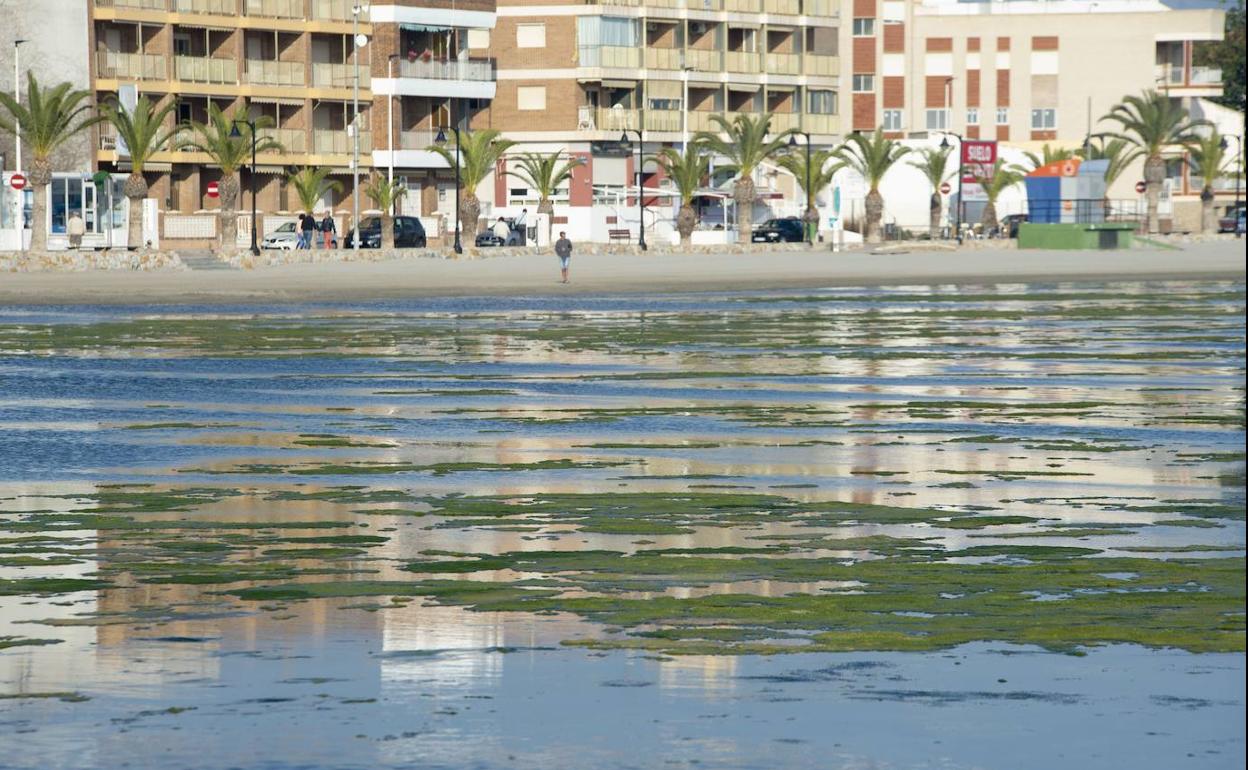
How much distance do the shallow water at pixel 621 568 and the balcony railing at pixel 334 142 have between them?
75328 mm

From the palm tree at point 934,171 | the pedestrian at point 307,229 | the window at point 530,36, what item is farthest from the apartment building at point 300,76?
the palm tree at point 934,171

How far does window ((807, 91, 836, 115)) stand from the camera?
12388cm

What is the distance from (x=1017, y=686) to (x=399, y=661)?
2400mm

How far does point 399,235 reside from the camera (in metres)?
92.8

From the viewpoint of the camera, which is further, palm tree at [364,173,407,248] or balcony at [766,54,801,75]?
balcony at [766,54,801,75]

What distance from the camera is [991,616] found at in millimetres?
10578

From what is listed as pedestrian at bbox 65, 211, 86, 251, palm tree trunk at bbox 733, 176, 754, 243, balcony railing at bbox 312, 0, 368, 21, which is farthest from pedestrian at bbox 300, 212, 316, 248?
palm tree trunk at bbox 733, 176, 754, 243

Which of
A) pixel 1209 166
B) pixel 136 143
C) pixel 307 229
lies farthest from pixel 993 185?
pixel 136 143

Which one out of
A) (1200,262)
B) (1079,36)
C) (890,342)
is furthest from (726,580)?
(1079,36)

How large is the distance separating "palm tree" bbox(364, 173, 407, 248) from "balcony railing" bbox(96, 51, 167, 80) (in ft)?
31.1

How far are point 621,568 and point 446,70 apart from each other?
97.3m

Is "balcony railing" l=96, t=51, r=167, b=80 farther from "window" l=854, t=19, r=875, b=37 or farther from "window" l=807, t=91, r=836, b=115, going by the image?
"window" l=854, t=19, r=875, b=37

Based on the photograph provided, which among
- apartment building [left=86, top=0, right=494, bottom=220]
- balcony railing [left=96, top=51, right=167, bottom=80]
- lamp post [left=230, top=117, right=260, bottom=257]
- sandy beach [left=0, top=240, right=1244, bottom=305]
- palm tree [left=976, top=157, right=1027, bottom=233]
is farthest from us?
palm tree [left=976, top=157, right=1027, bottom=233]

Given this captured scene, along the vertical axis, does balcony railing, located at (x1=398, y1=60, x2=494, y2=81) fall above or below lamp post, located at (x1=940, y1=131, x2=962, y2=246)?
above
